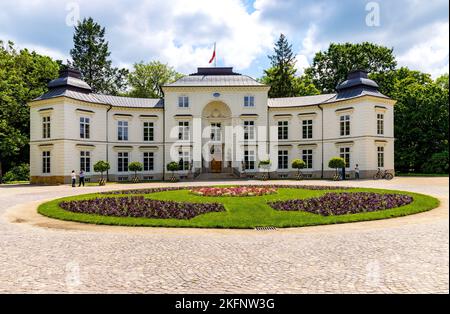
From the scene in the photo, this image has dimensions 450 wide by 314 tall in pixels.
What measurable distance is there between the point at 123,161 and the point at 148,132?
5.06 metres

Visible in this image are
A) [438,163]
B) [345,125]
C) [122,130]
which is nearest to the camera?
[345,125]

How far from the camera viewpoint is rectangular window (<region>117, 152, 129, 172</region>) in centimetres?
3984

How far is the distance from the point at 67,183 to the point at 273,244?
31.5 metres

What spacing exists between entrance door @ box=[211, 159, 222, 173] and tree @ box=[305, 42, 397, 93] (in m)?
30.3

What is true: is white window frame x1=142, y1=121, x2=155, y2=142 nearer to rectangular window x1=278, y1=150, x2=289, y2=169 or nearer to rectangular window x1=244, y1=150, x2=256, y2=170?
rectangular window x1=244, y1=150, x2=256, y2=170

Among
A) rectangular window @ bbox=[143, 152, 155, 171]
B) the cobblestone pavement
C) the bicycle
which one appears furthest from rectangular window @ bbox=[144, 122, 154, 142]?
the cobblestone pavement

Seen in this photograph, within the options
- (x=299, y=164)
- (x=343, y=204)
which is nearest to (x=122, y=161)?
(x=299, y=164)

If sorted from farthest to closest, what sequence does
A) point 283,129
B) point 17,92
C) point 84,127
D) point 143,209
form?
point 283,129, point 17,92, point 84,127, point 143,209

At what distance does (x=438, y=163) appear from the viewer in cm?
4081

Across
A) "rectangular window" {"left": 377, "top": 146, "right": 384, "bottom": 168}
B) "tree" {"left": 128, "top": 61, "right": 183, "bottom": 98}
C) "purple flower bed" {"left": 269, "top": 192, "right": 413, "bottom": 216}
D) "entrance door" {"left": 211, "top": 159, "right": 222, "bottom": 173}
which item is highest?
"tree" {"left": 128, "top": 61, "right": 183, "bottom": 98}

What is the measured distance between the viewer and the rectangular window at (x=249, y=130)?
41.5 meters

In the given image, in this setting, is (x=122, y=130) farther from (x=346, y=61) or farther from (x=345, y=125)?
(x=346, y=61)

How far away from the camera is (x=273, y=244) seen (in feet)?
27.1
